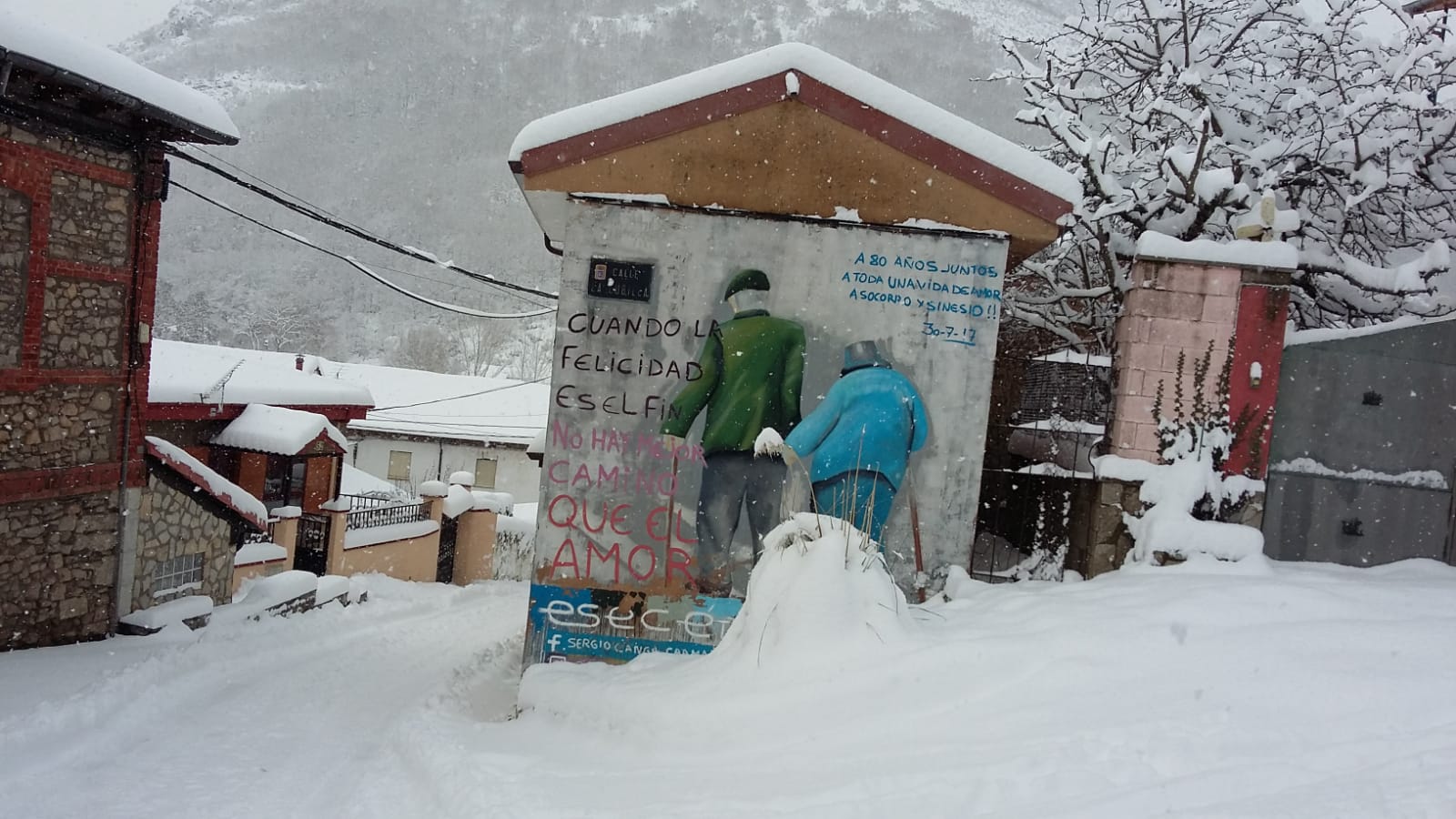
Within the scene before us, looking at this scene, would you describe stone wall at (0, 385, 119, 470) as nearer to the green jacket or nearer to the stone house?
the stone house

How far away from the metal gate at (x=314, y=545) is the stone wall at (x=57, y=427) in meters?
8.66

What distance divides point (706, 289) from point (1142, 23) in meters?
7.69

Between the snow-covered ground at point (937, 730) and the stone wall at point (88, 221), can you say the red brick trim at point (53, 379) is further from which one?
the snow-covered ground at point (937, 730)

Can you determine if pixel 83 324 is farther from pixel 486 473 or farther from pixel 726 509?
pixel 486 473

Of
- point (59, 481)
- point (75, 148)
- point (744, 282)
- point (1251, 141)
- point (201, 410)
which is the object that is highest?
point (1251, 141)

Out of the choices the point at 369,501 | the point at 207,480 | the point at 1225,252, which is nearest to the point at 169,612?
the point at 207,480

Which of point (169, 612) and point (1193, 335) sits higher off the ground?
point (1193, 335)

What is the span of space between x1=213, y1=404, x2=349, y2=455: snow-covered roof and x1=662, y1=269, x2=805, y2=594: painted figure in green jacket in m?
12.7

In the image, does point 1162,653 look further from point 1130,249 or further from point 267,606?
point 267,606

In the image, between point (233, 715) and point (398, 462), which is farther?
point (398, 462)

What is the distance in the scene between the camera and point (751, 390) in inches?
263

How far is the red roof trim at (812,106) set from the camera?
6.64 m

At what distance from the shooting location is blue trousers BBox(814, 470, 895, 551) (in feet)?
21.9

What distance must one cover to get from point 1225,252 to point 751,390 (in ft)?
12.1
